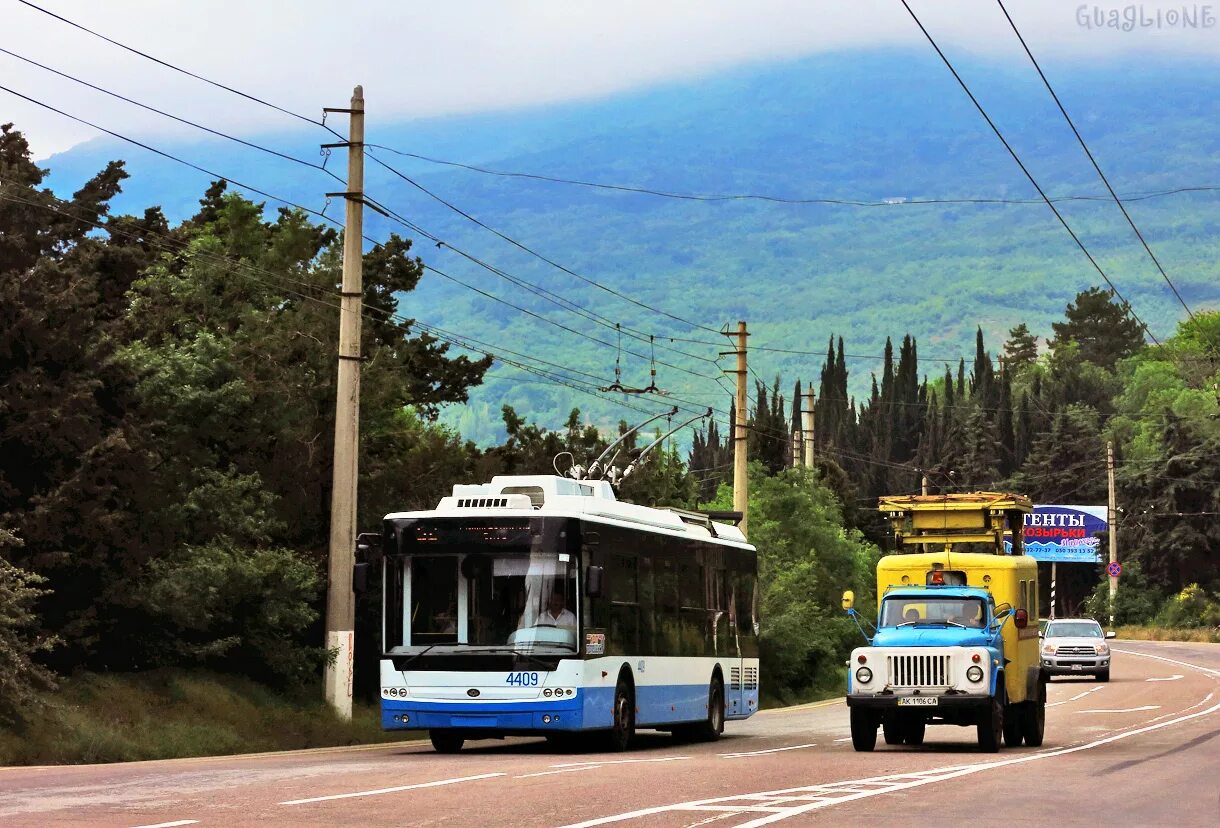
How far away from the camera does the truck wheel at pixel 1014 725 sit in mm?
27734

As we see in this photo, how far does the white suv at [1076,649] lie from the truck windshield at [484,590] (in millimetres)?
33192

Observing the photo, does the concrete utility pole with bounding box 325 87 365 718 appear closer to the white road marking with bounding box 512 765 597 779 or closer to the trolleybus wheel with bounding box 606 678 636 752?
the trolleybus wheel with bounding box 606 678 636 752

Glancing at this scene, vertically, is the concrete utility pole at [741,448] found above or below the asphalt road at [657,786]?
above

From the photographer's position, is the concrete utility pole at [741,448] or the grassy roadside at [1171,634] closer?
the concrete utility pole at [741,448]

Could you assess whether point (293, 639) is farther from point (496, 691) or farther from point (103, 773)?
point (103, 773)

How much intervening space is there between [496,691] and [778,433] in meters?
80.6

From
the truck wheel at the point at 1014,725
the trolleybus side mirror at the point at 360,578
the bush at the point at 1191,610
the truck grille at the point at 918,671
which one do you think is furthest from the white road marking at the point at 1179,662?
the trolleybus side mirror at the point at 360,578

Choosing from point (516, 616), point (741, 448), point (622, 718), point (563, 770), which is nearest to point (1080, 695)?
point (741, 448)

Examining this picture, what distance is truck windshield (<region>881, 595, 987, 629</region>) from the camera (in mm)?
26891

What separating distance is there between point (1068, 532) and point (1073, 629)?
204ft

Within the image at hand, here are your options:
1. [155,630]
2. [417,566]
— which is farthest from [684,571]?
[155,630]

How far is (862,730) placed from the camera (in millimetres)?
25984

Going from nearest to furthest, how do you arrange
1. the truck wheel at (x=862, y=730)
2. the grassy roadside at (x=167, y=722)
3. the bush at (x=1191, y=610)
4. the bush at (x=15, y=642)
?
the bush at (x=15, y=642), the grassy roadside at (x=167, y=722), the truck wheel at (x=862, y=730), the bush at (x=1191, y=610)

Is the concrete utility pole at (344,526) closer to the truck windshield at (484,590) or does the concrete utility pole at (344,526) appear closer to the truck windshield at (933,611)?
the truck windshield at (484,590)
